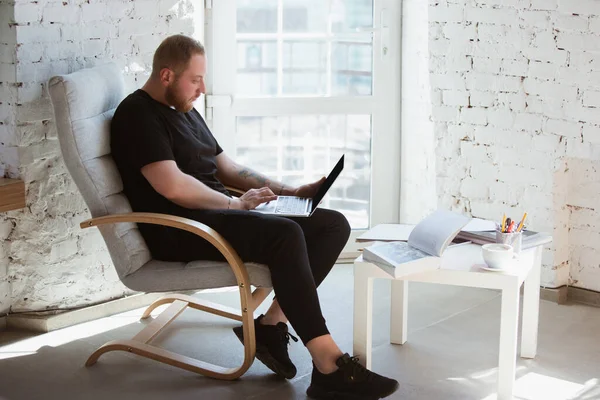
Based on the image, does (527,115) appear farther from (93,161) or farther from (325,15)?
(93,161)

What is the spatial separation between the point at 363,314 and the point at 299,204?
1.91 ft

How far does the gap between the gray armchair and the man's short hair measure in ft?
0.92


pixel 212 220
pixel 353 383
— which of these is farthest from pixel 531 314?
pixel 212 220

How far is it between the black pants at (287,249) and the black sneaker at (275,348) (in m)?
0.22

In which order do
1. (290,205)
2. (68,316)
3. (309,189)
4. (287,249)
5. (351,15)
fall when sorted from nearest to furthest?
(287,249)
(290,205)
(309,189)
(68,316)
(351,15)

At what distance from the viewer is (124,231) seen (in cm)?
311

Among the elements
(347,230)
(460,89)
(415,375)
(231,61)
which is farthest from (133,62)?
(415,375)

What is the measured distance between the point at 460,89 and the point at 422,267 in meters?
1.55

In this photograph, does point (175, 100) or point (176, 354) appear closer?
point (176, 354)

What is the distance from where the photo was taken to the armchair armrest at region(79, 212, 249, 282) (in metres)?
2.92

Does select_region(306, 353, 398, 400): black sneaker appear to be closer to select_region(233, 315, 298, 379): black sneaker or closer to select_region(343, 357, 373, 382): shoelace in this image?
select_region(343, 357, 373, 382): shoelace

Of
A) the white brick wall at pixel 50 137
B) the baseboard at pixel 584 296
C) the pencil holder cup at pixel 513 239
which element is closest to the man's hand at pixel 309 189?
the pencil holder cup at pixel 513 239

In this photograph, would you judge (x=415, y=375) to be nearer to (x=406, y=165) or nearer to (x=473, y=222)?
(x=473, y=222)

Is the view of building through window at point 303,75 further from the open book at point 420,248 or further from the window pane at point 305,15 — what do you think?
the open book at point 420,248
